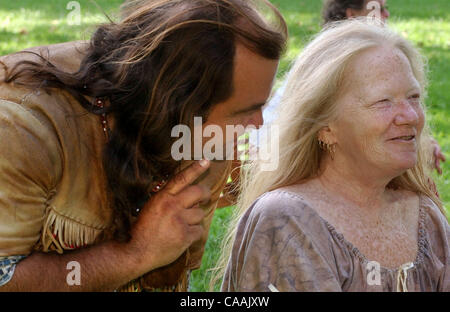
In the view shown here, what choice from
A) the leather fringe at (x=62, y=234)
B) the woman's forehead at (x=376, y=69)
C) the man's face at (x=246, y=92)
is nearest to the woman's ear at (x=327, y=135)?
the woman's forehead at (x=376, y=69)

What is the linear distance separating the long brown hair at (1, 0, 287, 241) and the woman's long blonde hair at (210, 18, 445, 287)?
22 cm

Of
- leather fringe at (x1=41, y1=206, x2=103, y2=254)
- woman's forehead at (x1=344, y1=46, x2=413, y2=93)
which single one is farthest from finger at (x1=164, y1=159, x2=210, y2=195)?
woman's forehead at (x1=344, y1=46, x2=413, y2=93)

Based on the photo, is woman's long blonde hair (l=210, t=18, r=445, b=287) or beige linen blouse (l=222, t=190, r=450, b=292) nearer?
beige linen blouse (l=222, t=190, r=450, b=292)

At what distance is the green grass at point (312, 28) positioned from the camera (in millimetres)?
7822

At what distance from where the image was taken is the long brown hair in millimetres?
2484

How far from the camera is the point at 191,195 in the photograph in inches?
101

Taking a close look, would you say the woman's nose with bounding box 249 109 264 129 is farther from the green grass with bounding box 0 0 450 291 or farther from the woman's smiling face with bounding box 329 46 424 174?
the green grass with bounding box 0 0 450 291

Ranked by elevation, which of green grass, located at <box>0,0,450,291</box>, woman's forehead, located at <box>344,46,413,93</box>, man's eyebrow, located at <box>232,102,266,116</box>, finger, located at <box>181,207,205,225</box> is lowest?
finger, located at <box>181,207,205,225</box>

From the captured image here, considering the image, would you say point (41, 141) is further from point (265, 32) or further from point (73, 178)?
point (265, 32)

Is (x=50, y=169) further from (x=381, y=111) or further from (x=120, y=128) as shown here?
(x=381, y=111)

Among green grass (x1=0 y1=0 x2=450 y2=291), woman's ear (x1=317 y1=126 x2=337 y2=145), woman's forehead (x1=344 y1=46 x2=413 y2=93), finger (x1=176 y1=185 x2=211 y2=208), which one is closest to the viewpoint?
finger (x1=176 y1=185 x2=211 y2=208)

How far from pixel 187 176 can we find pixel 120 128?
0.27 m
